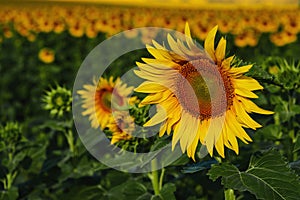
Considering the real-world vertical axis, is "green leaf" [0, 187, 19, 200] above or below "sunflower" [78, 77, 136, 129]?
below

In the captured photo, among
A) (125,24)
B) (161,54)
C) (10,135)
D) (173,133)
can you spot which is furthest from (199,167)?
(125,24)

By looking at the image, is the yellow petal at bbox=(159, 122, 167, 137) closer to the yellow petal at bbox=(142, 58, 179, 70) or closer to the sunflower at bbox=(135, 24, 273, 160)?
the sunflower at bbox=(135, 24, 273, 160)

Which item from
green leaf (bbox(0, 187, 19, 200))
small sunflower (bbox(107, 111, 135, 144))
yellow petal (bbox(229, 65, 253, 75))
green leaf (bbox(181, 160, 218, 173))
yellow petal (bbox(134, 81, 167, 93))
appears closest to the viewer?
yellow petal (bbox(229, 65, 253, 75))

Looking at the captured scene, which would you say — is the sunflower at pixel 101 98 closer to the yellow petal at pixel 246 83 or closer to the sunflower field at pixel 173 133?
the sunflower field at pixel 173 133

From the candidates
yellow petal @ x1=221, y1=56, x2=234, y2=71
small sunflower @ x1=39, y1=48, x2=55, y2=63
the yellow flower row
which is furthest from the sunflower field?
the yellow flower row

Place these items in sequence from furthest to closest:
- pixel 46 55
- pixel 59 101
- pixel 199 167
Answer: pixel 46 55 < pixel 59 101 < pixel 199 167

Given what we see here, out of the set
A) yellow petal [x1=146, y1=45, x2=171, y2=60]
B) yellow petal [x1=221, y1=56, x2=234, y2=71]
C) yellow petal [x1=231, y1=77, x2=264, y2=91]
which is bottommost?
yellow petal [x1=231, y1=77, x2=264, y2=91]

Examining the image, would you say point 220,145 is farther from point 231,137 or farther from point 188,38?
point 188,38
